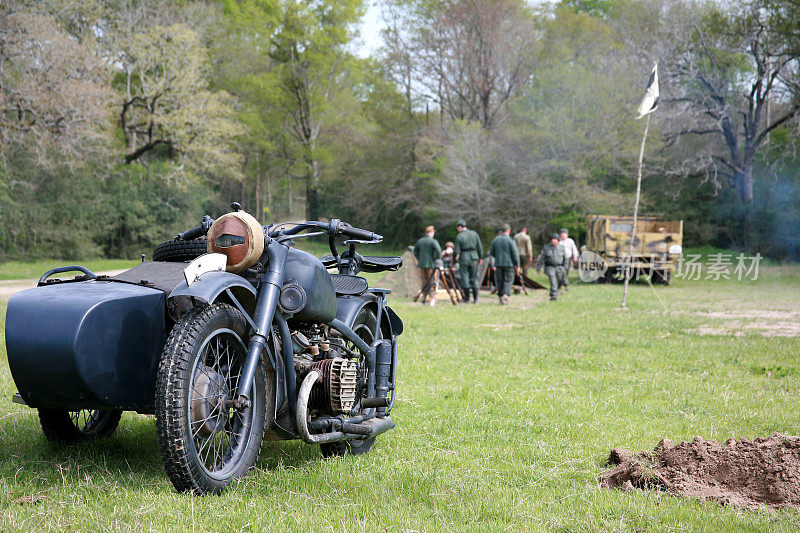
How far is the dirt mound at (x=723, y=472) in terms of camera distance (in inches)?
142

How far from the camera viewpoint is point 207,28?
125 feet

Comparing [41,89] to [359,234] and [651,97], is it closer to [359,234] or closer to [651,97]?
[651,97]

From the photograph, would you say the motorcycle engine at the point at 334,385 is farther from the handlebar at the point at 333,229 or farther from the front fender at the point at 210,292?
the handlebar at the point at 333,229

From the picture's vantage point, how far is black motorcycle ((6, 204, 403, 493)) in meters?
3.08

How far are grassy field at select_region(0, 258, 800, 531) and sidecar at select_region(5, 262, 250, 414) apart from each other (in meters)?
0.47

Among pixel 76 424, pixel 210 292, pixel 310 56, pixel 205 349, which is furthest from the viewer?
pixel 310 56

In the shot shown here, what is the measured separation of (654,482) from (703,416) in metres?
1.92

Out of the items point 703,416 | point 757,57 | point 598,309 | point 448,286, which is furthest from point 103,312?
point 757,57

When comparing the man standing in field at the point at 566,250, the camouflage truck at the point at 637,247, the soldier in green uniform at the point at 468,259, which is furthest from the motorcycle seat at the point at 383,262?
the camouflage truck at the point at 637,247

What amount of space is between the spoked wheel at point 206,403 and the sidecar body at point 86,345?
33 cm

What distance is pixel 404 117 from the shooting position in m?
42.5

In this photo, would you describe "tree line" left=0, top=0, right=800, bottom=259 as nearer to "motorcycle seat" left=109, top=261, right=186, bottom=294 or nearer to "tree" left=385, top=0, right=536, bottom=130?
"tree" left=385, top=0, right=536, bottom=130

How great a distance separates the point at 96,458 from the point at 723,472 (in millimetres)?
3423

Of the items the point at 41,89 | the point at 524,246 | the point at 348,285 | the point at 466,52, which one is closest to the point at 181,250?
the point at 348,285
